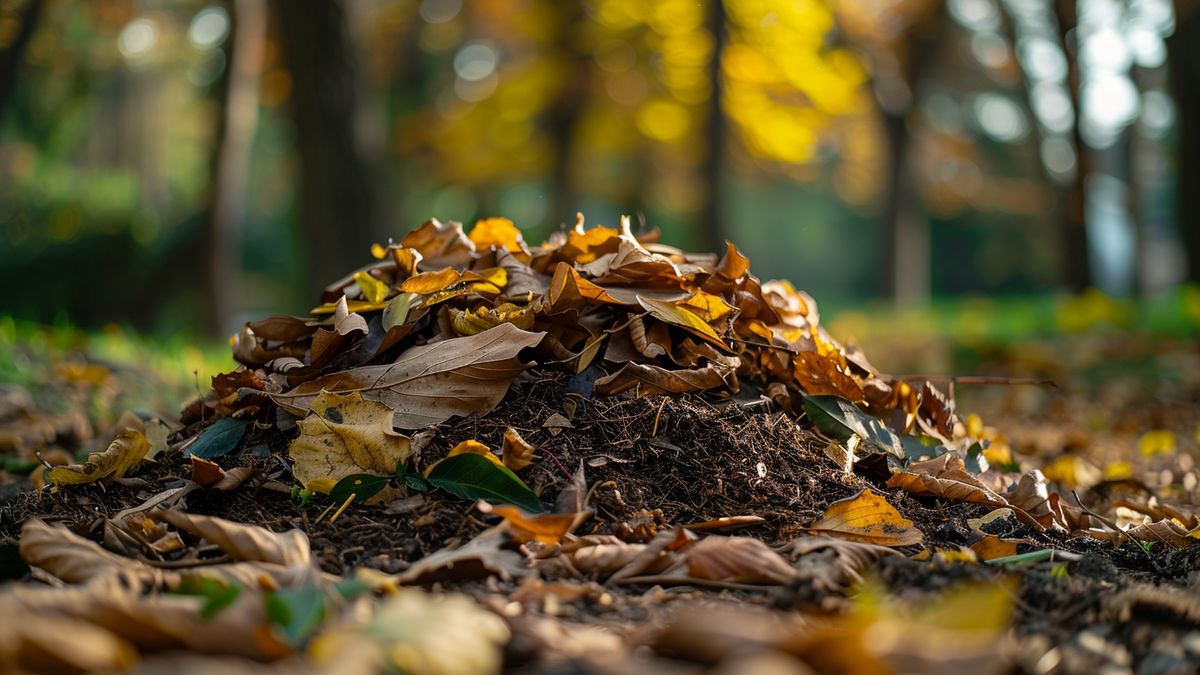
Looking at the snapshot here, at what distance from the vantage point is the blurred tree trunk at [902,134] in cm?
1633

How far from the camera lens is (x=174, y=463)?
2221 millimetres

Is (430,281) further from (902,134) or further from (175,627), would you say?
(902,134)

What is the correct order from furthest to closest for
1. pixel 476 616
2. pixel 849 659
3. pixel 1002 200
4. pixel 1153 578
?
pixel 1002 200 → pixel 1153 578 → pixel 476 616 → pixel 849 659

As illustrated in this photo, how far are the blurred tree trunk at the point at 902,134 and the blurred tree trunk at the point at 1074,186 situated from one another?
14.6 feet

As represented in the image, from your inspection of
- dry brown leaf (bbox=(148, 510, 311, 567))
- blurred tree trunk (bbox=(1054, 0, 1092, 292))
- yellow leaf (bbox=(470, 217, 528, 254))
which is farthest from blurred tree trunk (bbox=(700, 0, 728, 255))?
dry brown leaf (bbox=(148, 510, 311, 567))

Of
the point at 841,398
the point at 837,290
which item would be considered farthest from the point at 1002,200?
the point at 841,398

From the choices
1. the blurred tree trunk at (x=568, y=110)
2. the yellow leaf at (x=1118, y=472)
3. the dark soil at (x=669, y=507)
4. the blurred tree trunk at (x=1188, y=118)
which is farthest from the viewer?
the blurred tree trunk at (x=568, y=110)

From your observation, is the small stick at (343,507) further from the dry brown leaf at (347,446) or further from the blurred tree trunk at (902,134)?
the blurred tree trunk at (902,134)

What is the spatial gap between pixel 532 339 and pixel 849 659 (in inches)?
48.6

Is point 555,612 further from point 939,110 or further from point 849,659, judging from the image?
point 939,110

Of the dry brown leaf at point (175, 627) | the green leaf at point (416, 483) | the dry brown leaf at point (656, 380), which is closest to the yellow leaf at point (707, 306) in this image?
the dry brown leaf at point (656, 380)

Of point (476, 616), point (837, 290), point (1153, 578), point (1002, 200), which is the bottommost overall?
point (837, 290)

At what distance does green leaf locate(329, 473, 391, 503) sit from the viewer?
6.30 feet

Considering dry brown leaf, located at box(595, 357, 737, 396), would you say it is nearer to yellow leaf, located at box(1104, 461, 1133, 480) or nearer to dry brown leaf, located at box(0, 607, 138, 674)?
dry brown leaf, located at box(0, 607, 138, 674)
